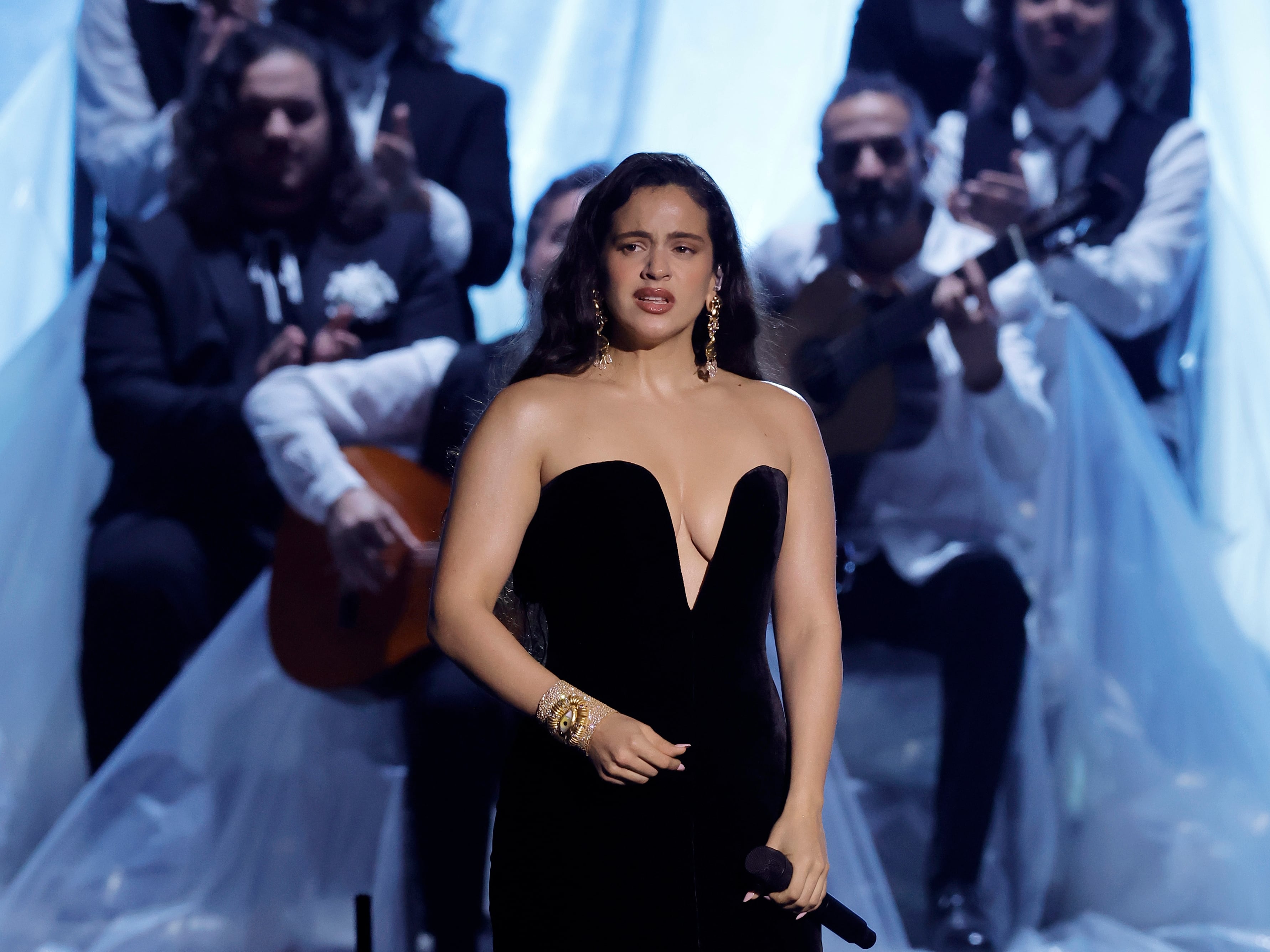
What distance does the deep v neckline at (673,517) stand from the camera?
1.33 m

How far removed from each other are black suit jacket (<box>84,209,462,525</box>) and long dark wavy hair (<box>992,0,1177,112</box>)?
7.16ft

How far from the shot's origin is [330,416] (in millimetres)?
3436

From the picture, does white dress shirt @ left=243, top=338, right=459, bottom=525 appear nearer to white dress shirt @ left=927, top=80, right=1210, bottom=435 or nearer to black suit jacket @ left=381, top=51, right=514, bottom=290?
black suit jacket @ left=381, top=51, right=514, bottom=290

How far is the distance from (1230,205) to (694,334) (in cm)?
276

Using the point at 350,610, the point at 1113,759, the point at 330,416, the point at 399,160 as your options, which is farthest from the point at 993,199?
the point at 350,610

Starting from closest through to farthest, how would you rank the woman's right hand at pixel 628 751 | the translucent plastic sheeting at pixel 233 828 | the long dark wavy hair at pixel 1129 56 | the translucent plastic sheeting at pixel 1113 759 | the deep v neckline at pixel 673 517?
the woman's right hand at pixel 628 751, the deep v neckline at pixel 673 517, the translucent plastic sheeting at pixel 233 828, the translucent plastic sheeting at pixel 1113 759, the long dark wavy hair at pixel 1129 56

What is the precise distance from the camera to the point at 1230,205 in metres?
3.56

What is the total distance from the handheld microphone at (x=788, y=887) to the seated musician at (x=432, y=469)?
6.83ft

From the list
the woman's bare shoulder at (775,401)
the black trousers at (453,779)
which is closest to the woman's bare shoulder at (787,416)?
the woman's bare shoulder at (775,401)

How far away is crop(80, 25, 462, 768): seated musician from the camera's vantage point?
339 cm

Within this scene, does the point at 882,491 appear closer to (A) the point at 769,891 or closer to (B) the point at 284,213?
(B) the point at 284,213

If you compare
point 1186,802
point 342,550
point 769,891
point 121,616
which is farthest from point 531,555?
point 1186,802

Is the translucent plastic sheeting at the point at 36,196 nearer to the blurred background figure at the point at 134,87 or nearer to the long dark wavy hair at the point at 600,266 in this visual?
the blurred background figure at the point at 134,87

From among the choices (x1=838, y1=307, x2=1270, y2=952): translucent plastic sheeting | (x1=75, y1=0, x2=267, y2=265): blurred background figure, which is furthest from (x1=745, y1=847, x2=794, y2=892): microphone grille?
(x1=75, y1=0, x2=267, y2=265): blurred background figure
